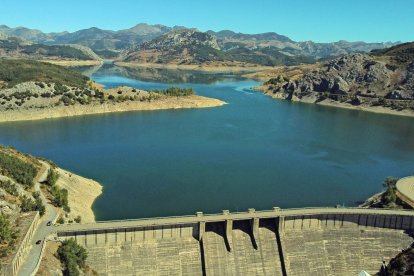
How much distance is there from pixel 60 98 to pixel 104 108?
1580cm

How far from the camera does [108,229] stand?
166 feet

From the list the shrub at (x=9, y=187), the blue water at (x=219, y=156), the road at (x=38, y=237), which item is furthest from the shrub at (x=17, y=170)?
the blue water at (x=219, y=156)

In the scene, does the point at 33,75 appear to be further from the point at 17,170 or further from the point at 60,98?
the point at 17,170

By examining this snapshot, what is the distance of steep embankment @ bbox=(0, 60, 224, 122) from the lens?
5625 inches

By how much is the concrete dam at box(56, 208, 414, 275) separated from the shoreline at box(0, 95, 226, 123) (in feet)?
330

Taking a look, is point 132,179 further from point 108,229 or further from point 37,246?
point 37,246

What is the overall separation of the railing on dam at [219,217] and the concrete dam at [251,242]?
12 cm

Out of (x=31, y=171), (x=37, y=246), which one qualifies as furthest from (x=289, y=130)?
(x=37, y=246)

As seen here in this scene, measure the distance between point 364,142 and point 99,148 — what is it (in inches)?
2915

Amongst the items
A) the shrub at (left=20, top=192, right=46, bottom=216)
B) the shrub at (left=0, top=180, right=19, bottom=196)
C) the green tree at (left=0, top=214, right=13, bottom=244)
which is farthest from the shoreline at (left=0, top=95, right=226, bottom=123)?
the green tree at (left=0, top=214, right=13, bottom=244)

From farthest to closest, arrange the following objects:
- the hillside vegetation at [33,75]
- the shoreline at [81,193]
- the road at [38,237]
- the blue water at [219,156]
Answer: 1. the hillside vegetation at [33,75]
2. the blue water at [219,156]
3. the shoreline at [81,193]
4. the road at [38,237]

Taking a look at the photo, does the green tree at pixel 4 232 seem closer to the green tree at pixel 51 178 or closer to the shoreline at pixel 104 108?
the green tree at pixel 51 178

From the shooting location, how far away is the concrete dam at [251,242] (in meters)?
50.8

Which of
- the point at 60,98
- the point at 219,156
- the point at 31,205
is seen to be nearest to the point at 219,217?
the point at 31,205
